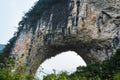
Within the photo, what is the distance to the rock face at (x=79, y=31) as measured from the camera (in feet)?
62.4

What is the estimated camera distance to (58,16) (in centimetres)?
2064

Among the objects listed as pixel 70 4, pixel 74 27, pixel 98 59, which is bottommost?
pixel 98 59

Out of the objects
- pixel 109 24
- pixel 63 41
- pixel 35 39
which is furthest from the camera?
pixel 35 39

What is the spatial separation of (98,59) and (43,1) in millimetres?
6134

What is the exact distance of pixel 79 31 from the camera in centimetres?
1938

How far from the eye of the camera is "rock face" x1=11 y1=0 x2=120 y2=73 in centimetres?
1902

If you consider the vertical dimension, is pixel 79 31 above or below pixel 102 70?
above

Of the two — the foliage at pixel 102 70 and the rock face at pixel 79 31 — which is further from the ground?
the rock face at pixel 79 31

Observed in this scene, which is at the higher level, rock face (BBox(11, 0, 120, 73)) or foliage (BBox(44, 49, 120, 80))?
rock face (BBox(11, 0, 120, 73))

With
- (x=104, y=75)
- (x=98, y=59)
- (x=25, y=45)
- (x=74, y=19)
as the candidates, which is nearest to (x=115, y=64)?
(x=104, y=75)

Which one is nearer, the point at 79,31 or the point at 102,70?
the point at 102,70

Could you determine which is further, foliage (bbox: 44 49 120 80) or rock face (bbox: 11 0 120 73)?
rock face (bbox: 11 0 120 73)

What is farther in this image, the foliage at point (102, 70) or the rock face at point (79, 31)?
the rock face at point (79, 31)

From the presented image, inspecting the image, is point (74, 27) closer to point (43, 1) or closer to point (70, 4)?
point (70, 4)
